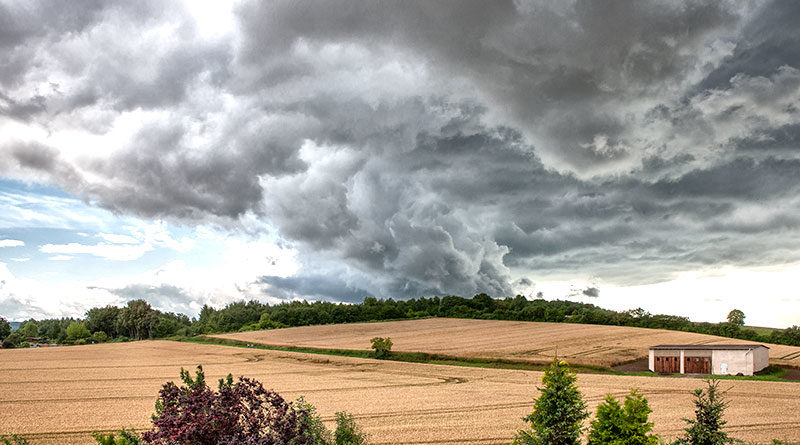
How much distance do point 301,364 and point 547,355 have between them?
34.5 metres

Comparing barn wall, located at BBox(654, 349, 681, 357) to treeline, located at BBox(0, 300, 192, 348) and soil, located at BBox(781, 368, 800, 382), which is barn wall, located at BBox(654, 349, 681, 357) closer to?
soil, located at BBox(781, 368, 800, 382)

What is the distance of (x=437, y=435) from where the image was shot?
91.9 ft

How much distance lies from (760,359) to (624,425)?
60965 mm

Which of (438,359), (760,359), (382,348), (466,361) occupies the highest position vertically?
(760,359)

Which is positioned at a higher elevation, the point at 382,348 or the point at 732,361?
the point at 732,361

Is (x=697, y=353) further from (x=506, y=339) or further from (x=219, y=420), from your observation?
(x=219, y=420)

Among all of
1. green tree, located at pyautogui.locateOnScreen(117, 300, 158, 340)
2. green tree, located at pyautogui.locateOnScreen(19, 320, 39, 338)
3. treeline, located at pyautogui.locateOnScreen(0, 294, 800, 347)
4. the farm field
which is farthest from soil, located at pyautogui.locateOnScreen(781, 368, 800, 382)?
green tree, located at pyautogui.locateOnScreen(19, 320, 39, 338)

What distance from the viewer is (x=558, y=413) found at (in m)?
17.3

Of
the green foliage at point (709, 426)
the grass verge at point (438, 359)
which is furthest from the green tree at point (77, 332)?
the green foliage at point (709, 426)

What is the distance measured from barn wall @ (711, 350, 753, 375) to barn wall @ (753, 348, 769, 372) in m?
1.30

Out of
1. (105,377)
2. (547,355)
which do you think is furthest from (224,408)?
(547,355)

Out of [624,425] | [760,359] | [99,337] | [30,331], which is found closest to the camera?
[624,425]

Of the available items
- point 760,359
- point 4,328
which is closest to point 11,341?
point 4,328

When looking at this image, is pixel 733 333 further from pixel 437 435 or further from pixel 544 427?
pixel 544 427
